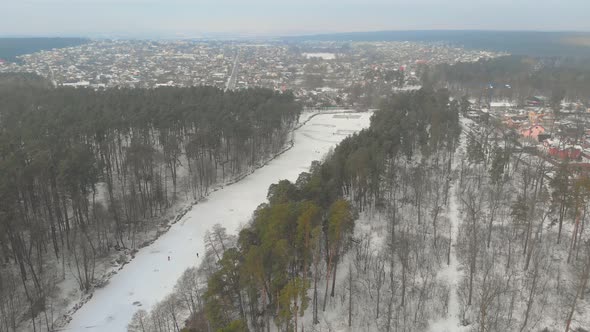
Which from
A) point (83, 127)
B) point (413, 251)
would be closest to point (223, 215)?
point (83, 127)

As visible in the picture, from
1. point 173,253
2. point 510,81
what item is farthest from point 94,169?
point 510,81

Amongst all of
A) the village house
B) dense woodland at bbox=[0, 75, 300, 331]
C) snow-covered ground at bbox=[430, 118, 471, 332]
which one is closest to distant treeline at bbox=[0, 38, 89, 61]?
dense woodland at bbox=[0, 75, 300, 331]

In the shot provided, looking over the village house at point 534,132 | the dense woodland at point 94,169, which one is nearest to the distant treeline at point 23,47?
the dense woodland at point 94,169

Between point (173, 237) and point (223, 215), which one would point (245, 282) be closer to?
point (173, 237)

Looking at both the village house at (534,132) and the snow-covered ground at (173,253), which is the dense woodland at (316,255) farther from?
the village house at (534,132)

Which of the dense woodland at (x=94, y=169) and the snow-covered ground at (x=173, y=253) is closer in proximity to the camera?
the snow-covered ground at (x=173, y=253)
